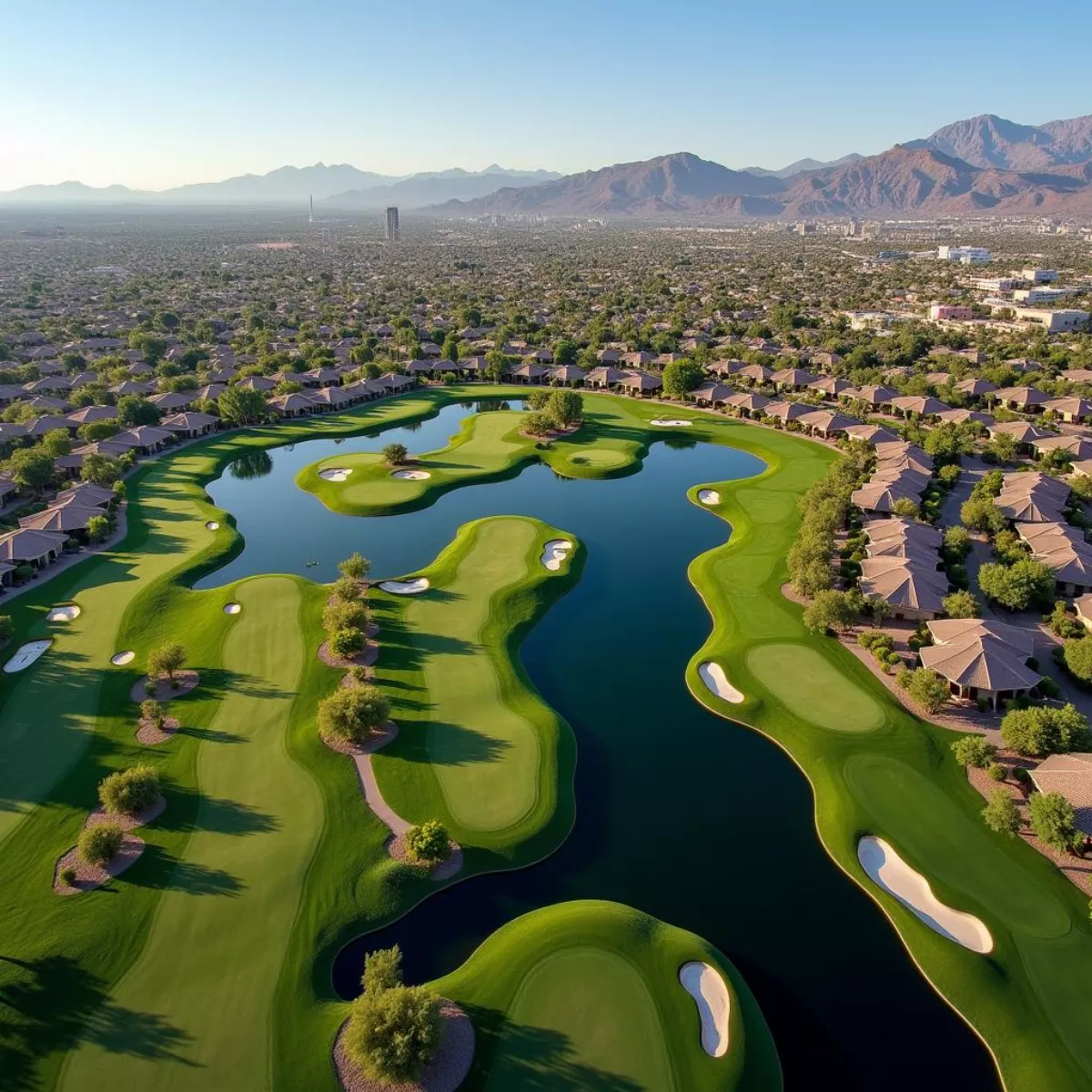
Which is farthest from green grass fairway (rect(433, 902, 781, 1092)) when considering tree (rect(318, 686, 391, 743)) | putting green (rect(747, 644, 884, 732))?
putting green (rect(747, 644, 884, 732))

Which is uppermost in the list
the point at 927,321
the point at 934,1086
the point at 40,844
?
the point at 927,321

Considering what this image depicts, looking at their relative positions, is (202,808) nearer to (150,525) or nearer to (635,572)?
(635,572)

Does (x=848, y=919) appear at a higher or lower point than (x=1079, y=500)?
lower

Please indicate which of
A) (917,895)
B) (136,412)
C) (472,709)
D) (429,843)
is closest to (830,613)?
(917,895)

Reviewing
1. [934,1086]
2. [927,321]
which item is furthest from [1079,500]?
[927,321]

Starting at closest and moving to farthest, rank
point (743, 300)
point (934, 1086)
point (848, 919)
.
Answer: point (934, 1086)
point (848, 919)
point (743, 300)

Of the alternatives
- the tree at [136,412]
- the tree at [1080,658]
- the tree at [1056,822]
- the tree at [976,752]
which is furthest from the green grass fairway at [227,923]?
the tree at [136,412]
